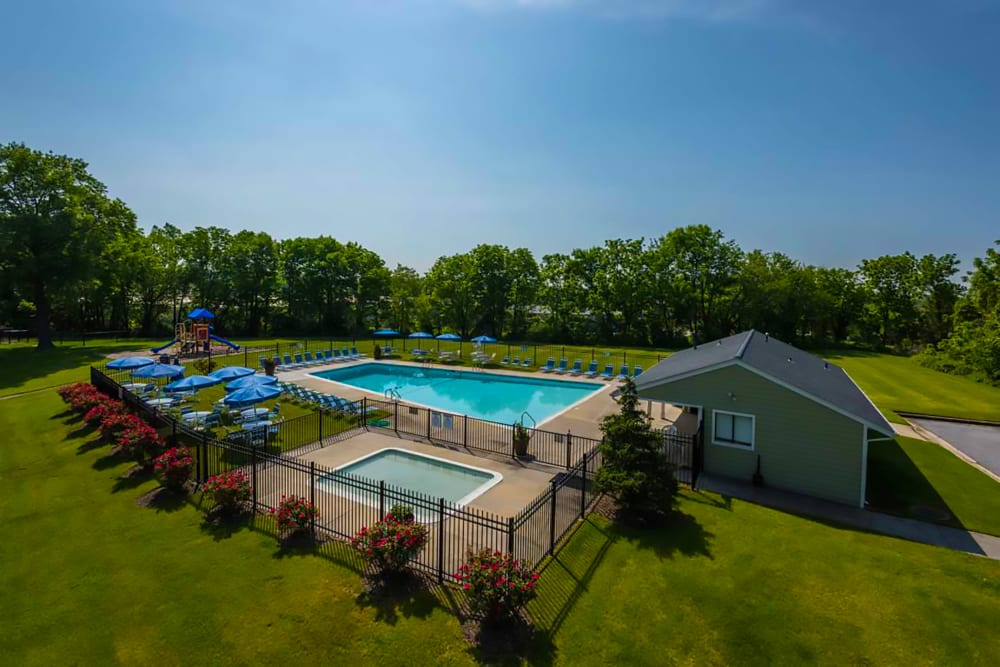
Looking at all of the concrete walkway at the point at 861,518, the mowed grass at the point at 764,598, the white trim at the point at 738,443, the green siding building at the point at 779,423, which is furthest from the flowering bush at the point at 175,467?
the white trim at the point at 738,443

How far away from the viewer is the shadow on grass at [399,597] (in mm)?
7047

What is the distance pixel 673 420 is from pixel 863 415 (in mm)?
7468

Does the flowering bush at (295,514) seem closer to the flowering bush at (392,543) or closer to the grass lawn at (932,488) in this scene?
the flowering bush at (392,543)

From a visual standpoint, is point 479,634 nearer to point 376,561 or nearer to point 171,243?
Result: point 376,561

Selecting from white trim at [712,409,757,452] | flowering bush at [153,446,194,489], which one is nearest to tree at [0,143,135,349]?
flowering bush at [153,446,194,489]

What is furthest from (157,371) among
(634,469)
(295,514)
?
(634,469)

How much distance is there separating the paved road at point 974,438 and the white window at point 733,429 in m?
8.33

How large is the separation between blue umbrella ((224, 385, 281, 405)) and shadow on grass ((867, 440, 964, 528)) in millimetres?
17903

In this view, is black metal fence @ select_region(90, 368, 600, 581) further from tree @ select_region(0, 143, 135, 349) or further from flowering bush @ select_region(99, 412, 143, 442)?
tree @ select_region(0, 143, 135, 349)

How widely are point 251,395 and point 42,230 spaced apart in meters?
33.7

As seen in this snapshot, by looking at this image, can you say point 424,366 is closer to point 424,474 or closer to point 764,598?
point 424,474

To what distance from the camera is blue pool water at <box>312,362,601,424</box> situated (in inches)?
880

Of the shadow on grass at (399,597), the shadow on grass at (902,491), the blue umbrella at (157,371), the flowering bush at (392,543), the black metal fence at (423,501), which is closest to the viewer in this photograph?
the shadow on grass at (399,597)

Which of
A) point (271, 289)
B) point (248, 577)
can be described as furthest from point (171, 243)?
point (248, 577)
